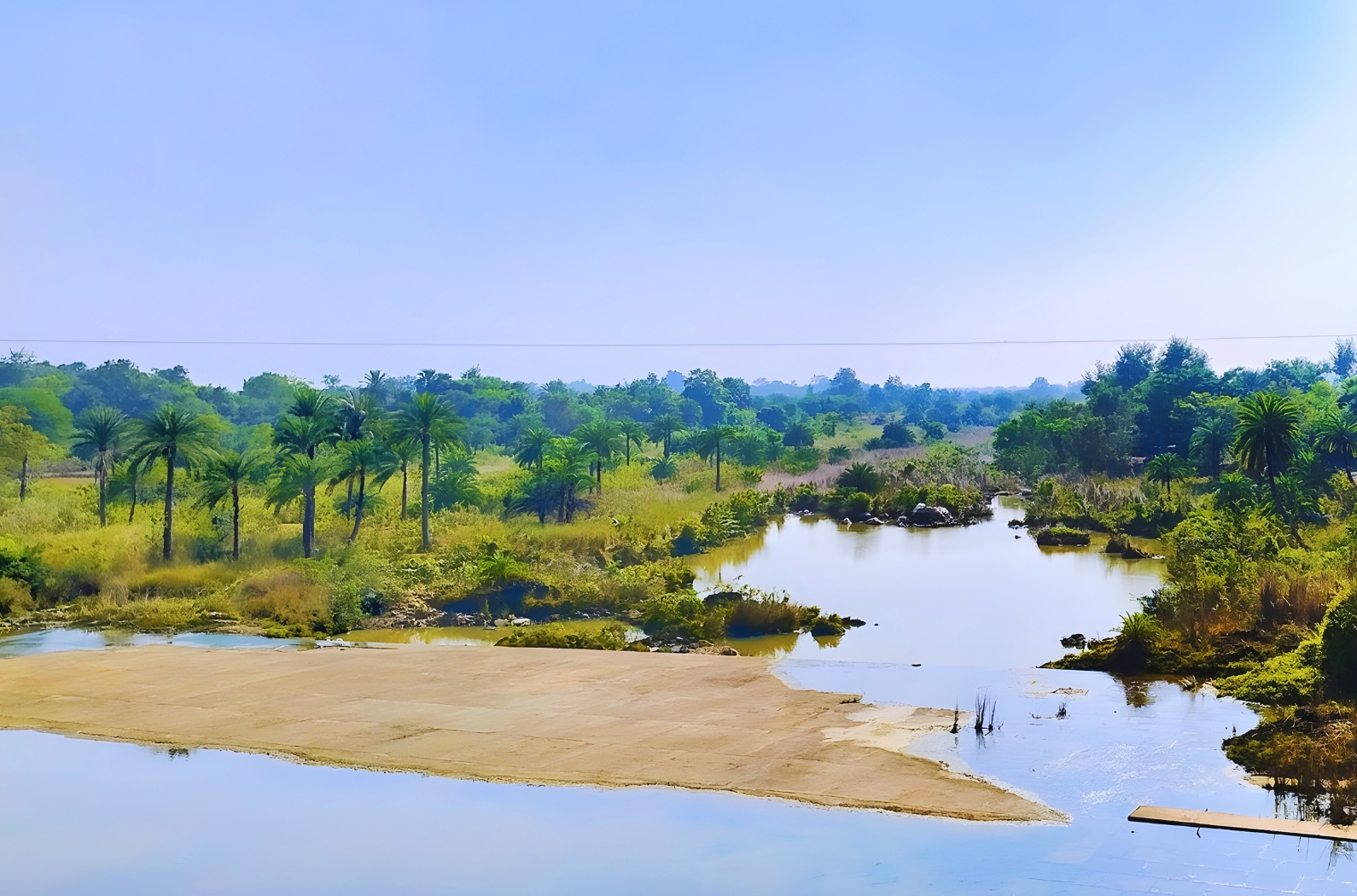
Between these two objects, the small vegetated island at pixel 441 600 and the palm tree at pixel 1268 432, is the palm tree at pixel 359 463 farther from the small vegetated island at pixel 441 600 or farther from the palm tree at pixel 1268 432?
the palm tree at pixel 1268 432

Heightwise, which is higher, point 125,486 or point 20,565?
point 125,486

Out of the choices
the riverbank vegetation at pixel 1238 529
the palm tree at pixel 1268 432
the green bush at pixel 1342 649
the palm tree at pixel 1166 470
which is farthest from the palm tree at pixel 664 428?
the green bush at pixel 1342 649

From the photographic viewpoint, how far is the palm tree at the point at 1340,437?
46194mm

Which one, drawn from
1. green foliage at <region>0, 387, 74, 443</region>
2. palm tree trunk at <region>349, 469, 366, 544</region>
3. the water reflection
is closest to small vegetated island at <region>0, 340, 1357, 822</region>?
palm tree trunk at <region>349, 469, 366, 544</region>

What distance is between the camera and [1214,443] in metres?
55.5

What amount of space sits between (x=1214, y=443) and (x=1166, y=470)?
8.37 feet

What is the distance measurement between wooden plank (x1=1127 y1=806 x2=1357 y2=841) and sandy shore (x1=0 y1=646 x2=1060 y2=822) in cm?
116

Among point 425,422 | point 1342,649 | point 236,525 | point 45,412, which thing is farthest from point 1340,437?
point 45,412

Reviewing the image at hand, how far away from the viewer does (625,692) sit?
2011cm

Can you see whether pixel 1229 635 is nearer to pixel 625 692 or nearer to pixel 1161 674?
pixel 1161 674

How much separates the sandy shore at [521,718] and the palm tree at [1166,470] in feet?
131

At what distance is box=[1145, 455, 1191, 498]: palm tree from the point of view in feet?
186

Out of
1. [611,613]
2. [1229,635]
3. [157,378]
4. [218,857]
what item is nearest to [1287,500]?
[1229,635]

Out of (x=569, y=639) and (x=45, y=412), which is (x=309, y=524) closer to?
(x=569, y=639)
